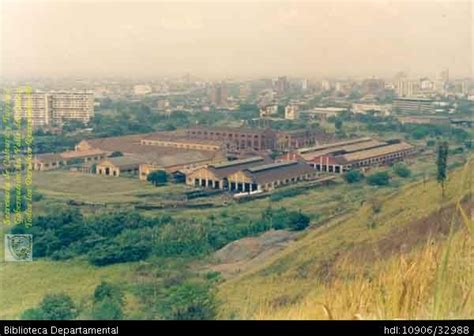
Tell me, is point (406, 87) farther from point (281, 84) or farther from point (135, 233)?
point (135, 233)

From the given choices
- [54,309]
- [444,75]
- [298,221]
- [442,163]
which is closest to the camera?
[54,309]

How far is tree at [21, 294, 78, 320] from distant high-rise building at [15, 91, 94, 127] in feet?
3.32

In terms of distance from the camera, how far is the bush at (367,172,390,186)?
404cm

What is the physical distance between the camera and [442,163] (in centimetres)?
402

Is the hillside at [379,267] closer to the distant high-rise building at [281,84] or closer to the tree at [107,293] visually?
the tree at [107,293]

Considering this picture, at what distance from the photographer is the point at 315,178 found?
13.2 feet

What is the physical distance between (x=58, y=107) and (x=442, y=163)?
2323 millimetres

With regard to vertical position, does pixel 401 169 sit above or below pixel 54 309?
above

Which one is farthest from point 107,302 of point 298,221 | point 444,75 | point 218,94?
point 444,75

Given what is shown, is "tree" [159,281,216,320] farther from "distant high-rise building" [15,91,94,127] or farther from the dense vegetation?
"distant high-rise building" [15,91,94,127]

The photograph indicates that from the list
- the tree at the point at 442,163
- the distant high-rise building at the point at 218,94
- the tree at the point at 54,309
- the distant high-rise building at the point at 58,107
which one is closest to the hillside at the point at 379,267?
the tree at the point at 442,163

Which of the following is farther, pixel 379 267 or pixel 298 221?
pixel 298 221
